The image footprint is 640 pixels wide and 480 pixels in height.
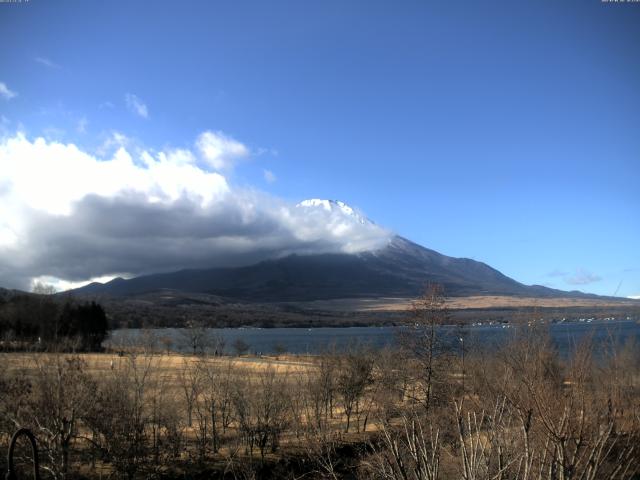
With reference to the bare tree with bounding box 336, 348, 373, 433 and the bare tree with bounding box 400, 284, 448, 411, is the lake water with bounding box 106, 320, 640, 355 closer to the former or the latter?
the bare tree with bounding box 400, 284, 448, 411

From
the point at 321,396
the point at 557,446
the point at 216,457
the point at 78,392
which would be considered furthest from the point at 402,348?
the point at 557,446

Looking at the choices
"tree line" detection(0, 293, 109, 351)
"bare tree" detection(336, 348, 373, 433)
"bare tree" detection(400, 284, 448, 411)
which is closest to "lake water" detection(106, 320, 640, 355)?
"bare tree" detection(400, 284, 448, 411)

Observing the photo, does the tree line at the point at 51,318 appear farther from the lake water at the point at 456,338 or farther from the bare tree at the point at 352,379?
the bare tree at the point at 352,379

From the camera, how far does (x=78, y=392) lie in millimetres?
19719

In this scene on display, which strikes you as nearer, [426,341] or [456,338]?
[426,341]

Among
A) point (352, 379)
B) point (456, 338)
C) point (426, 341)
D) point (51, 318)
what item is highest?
point (426, 341)

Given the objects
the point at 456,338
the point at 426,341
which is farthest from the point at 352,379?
the point at 426,341

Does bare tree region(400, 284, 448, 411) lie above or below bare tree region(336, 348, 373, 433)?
above

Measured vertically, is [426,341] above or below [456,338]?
above

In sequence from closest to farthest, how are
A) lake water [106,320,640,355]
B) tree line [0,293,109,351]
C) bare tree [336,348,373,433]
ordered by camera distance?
lake water [106,320,640,355] < bare tree [336,348,373,433] < tree line [0,293,109,351]

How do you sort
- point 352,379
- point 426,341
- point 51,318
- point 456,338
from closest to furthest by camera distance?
point 426,341 < point 456,338 < point 352,379 < point 51,318

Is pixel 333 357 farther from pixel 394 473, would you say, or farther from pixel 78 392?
pixel 394 473

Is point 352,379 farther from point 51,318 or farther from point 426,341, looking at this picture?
point 51,318

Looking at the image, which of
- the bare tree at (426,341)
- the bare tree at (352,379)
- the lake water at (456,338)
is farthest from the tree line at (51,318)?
the bare tree at (426,341)
